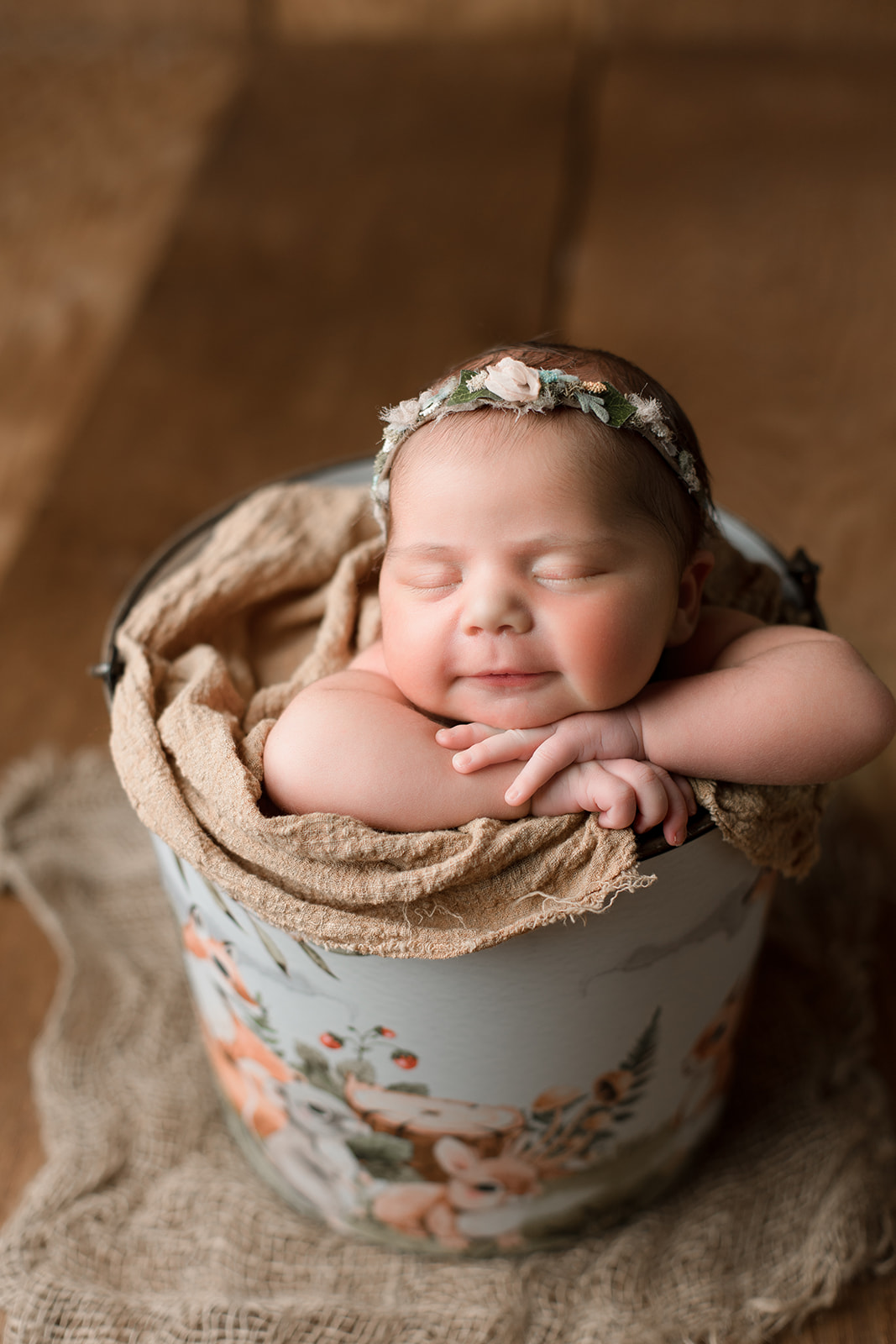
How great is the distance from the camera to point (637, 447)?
25.9 inches

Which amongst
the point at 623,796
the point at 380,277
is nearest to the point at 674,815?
the point at 623,796

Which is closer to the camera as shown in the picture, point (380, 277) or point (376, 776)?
point (376, 776)

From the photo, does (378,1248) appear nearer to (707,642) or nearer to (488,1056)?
(488,1056)

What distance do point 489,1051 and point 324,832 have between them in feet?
0.57

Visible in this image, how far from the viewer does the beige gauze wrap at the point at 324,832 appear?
0.61 m

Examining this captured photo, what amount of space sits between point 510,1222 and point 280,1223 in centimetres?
18

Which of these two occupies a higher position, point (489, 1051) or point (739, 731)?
point (739, 731)

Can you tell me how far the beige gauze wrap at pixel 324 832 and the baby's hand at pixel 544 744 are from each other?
3cm

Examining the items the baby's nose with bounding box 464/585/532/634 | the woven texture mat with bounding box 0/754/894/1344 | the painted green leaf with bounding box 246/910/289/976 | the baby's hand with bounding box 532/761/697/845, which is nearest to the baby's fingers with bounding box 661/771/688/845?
the baby's hand with bounding box 532/761/697/845

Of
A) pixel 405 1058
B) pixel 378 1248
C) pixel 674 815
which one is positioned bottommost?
pixel 378 1248

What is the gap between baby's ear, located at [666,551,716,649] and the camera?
0.72m

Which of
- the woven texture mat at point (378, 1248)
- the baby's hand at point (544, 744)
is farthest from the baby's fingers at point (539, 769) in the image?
the woven texture mat at point (378, 1248)

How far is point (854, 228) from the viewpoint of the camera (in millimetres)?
2029

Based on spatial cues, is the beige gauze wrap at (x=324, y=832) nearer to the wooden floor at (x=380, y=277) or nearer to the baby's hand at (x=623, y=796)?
the baby's hand at (x=623, y=796)
